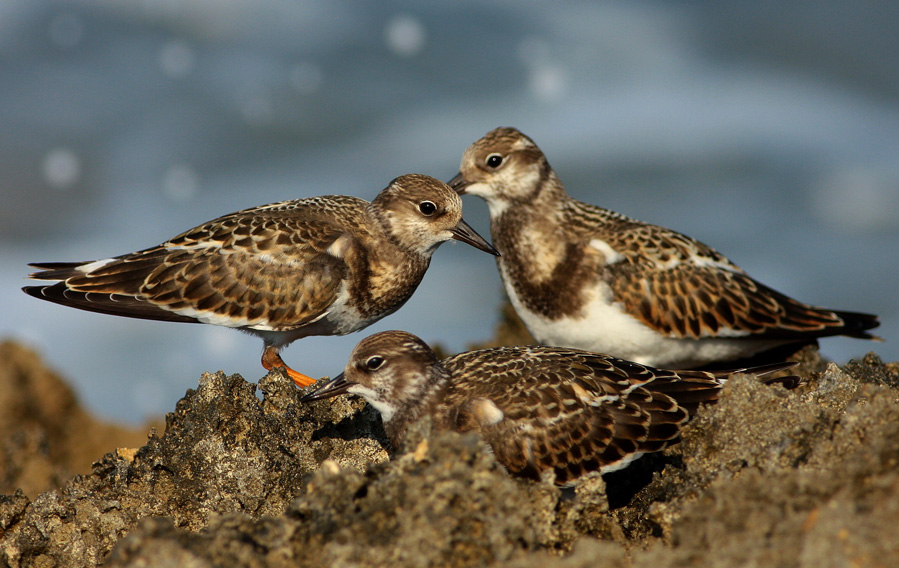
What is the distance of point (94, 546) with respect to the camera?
5918 mm

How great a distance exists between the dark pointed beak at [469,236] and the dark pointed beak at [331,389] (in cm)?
244

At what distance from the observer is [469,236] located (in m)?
8.14

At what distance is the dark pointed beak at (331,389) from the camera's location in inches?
238

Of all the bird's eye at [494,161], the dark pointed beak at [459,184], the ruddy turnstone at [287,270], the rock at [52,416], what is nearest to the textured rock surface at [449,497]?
the ruddy turnstone at [287,270]

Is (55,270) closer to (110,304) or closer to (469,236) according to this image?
(110,304)

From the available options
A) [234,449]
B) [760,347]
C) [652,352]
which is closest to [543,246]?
[652,352]

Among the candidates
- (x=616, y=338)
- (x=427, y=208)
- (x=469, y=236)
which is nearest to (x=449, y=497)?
(x=469, y=236)

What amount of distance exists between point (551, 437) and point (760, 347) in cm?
418

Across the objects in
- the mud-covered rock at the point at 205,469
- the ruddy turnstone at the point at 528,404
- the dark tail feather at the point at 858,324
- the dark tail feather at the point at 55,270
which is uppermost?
the dark tail feather at the point at 55,270

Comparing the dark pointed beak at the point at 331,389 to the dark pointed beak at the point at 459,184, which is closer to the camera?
the dark pointed beak at the point at 331,389

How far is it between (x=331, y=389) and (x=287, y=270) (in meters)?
2.19

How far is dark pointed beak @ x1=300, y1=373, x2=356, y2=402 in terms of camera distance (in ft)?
19.8

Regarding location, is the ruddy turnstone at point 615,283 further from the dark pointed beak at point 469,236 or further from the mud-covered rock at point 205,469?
the mud-covered rock at point 205,469

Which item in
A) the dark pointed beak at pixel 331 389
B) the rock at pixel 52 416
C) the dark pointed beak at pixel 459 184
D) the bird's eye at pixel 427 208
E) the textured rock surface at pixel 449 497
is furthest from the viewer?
the rock at pixel 52 416
